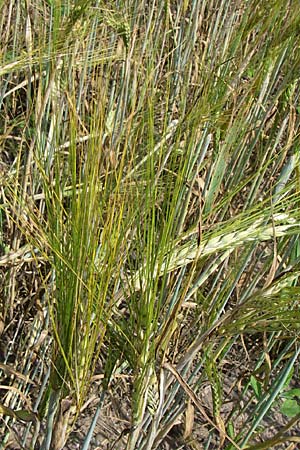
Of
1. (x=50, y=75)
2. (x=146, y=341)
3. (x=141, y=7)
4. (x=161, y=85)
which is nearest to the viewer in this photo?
(x=146, y=341)

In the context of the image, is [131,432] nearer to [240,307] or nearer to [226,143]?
[240,307]

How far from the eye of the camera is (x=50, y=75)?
4.04ft

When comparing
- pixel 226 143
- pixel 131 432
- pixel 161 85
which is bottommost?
pixel 131 432

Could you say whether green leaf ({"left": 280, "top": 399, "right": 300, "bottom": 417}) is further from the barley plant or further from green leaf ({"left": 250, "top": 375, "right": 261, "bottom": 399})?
Answer: green leaf ({"left": 250, "top": 375, "right": 261, "bottom": 399})

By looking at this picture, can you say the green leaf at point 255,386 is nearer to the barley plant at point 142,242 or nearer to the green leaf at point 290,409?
the barley plant at point 142,242

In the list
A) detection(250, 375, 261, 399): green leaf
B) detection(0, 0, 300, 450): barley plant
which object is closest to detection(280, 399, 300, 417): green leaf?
detection(0, 0, 300, 450): barley plant

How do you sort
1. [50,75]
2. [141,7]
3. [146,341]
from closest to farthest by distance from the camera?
[146,341], [50,75], [141,7]

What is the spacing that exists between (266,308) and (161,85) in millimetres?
969

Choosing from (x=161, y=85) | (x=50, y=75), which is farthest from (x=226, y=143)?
(x=161, y=85)

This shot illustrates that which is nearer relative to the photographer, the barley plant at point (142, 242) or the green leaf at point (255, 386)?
the barley plant at point (142, 242)

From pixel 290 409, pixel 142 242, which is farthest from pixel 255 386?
pixel 142 242

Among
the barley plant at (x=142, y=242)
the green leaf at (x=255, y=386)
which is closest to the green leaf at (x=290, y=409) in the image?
the barley plant at (x=142, y=242)

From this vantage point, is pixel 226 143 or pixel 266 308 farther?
pixel 226 143

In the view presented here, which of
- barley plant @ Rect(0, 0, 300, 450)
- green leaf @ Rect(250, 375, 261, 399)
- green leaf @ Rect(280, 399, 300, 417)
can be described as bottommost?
green leaf @ Rect(280, 399, 300, 417)
